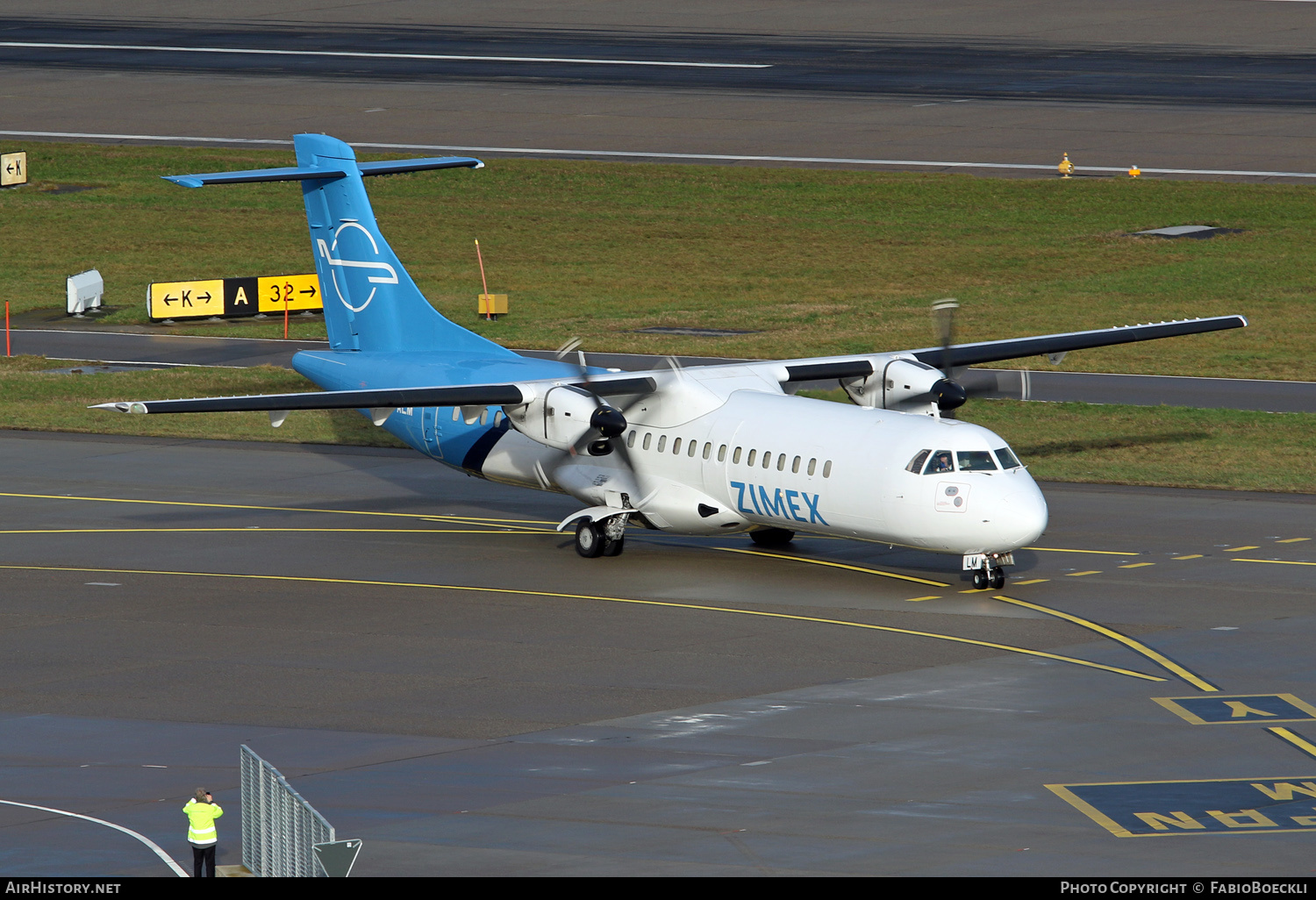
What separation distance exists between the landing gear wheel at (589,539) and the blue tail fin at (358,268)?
515cm

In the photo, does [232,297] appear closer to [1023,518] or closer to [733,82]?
[733,82]

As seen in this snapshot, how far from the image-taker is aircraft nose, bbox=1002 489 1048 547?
29.6 metres

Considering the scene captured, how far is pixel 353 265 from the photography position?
3909 centimetres

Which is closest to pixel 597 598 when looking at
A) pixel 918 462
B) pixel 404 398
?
pixel 404 398

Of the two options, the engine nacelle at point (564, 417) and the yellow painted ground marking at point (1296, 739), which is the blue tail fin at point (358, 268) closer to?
the engine nacelle at point (564, 417)

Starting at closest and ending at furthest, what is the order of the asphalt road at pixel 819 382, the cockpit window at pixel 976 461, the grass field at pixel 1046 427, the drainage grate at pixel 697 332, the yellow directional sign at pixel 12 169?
the cockpit window at pixel 976 461 → the grass field at pixel 1046 427 → the asphalt road at pixel 819 382 → the drainage grate at pixel 697 332 → the yellow directional sign at pixel 12 169

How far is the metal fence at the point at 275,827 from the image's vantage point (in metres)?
15.9

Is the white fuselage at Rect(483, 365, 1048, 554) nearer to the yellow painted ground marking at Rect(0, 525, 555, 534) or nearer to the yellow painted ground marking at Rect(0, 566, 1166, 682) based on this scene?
the yellow painted ground marking at Rect(0, 525, 555, 534)

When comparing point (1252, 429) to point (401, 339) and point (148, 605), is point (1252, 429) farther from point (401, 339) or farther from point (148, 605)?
point (148, 605)

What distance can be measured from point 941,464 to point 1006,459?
115 cm

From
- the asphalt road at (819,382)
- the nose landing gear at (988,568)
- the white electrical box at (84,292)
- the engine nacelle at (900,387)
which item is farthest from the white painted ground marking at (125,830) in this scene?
the white electrical box at (84,292)

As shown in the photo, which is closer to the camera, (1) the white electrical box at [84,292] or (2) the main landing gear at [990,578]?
(2) the main landing gear at [990,578]

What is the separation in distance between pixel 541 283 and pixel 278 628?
135 ft

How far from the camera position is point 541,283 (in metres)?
69.5
